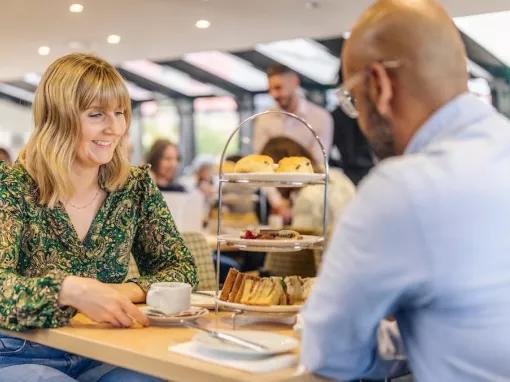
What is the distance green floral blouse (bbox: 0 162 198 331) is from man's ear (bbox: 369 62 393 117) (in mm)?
830

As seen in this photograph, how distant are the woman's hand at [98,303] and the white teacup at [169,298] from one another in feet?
0.22

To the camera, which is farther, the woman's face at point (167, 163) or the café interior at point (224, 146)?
the woman's face at point (167, 163)

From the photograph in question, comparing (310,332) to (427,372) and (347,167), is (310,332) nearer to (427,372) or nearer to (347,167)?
(427,372)

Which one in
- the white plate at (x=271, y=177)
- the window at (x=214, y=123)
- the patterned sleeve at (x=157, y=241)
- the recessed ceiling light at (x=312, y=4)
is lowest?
the patterned sleeve at (x=157, y=241)

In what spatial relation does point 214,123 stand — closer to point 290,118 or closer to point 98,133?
point 290,118

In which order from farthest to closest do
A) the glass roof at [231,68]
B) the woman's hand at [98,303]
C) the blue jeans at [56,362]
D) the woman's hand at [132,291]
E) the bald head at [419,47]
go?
the glass roof at [231,68] < the woman's hand at [132,291] < the blue jeans at [56,362] < the woman's hand at [98,303] < the bald head at [419,47]

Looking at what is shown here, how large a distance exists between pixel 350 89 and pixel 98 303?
2.39ft

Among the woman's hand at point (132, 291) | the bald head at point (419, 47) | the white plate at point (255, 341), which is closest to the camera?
the bald head at point (419, 47)

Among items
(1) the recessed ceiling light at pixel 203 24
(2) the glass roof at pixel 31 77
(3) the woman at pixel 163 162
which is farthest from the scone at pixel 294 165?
(2) the glass roof at pixel 31 77

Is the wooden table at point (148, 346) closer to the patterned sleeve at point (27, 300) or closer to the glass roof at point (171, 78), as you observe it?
the patterned sleeve at point (27, 300)

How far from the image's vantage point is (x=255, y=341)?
Result: 1494 mm

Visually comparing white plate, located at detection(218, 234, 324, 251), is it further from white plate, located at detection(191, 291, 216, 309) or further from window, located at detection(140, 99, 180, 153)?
window, located at detection(140, 99, 180, 153)

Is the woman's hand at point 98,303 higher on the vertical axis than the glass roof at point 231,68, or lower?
lower

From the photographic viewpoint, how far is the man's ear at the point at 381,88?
131cm
